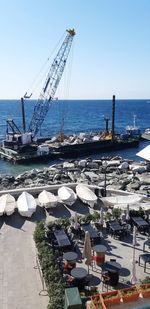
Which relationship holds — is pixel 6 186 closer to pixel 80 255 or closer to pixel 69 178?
pixel 69 178

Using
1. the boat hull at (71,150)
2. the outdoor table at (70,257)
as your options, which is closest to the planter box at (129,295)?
the outdoor table at (70,257)

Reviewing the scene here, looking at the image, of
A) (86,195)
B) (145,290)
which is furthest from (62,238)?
(145,290)

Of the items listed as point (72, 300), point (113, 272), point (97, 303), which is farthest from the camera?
point (113, 272)

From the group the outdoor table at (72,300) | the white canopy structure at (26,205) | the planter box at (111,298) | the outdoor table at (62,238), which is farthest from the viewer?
the white canopy structure at (26,205)

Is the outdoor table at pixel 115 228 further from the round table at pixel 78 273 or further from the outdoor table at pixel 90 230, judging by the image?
the round table at pixel 78 273

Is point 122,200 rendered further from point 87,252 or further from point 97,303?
point 97,303

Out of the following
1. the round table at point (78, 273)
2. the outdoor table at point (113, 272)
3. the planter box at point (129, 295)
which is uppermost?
the planter box at point (129, 295)
